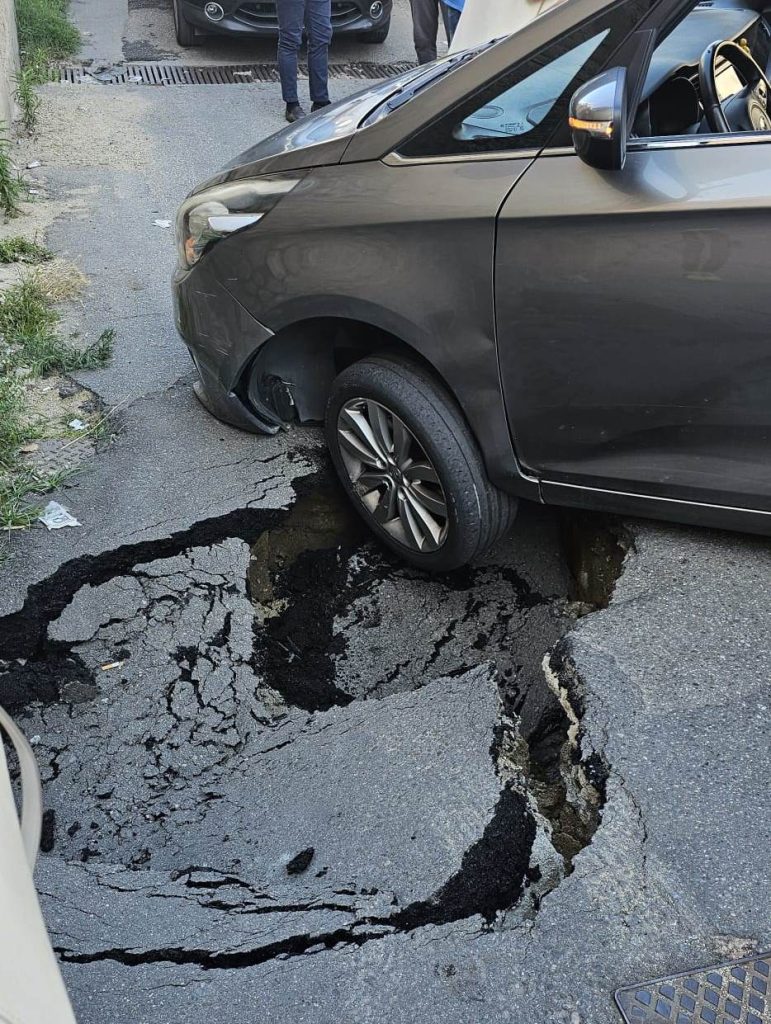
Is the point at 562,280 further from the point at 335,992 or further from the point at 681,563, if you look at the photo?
the point at 335,992

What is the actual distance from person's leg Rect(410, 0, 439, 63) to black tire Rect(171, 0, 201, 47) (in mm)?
2427

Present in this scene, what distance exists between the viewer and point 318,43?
6742mm

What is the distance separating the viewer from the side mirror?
211 centimetres

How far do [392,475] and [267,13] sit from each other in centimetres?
670

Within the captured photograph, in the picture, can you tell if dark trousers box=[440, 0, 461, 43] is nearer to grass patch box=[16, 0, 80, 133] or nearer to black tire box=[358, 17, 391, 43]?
black tire box=[358, 17, 391, 43]

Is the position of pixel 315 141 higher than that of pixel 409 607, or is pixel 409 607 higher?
pixel 315 141

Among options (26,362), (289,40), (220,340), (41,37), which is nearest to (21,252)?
(26,362)

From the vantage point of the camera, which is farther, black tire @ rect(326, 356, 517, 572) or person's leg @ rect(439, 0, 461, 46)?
person's leg @ rect(439, 0, 461, 46)

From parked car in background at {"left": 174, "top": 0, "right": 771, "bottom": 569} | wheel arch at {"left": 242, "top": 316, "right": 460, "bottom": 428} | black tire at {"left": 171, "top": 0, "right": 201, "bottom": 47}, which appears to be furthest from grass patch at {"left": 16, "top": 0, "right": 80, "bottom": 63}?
parked car in background at {"left": 174, "top": 0, "right": 771, "bottom": 569}

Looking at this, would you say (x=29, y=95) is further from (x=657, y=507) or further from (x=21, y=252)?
(x=657, y=507)

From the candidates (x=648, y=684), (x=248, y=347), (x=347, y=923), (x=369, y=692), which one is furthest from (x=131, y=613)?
(x=648, y=684)

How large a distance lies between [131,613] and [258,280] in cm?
118

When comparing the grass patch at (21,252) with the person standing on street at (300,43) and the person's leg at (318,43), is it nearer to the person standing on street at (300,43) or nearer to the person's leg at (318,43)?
the person standing on street at (300,43)

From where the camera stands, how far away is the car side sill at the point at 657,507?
256 cm
